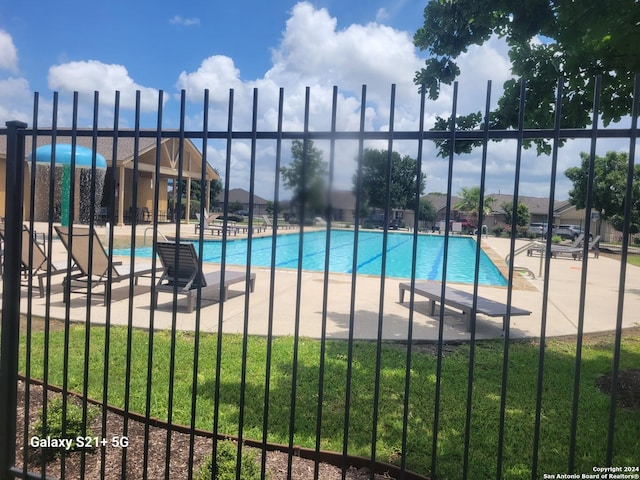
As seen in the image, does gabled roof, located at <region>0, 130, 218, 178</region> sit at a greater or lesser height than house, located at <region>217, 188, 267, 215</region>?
greater

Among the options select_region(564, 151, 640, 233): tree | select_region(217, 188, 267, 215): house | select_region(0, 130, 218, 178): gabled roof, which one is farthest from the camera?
select_region(564, 151, 640, 233): tree

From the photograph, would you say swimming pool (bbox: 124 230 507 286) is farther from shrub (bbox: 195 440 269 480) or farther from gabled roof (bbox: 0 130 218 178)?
shrub (bbox: 195 440 269 480)

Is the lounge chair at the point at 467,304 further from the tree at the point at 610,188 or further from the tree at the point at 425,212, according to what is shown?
the tree at the point at 610,188

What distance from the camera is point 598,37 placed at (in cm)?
363

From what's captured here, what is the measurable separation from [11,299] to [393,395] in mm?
2999

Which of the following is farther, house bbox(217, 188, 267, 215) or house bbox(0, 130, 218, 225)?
house bbox(0, 130, 218, 225)

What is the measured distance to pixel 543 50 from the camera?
14.6 ft

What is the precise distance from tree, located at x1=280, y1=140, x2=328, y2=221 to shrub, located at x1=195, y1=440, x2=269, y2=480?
139cm

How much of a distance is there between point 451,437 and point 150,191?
3104cm

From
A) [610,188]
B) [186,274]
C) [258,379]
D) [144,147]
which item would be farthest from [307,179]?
[610,188]

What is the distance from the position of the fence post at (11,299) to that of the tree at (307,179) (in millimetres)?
1818

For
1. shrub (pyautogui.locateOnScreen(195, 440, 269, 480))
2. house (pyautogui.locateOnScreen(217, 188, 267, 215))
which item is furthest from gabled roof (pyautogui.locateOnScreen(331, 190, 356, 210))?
shrub (pyautogui.locateOnScreen(195, 440, 269, 480))

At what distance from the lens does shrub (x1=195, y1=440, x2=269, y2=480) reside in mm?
2404

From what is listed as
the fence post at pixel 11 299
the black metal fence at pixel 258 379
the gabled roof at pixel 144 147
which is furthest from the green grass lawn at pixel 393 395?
the gabled roof at pixel 144 147
